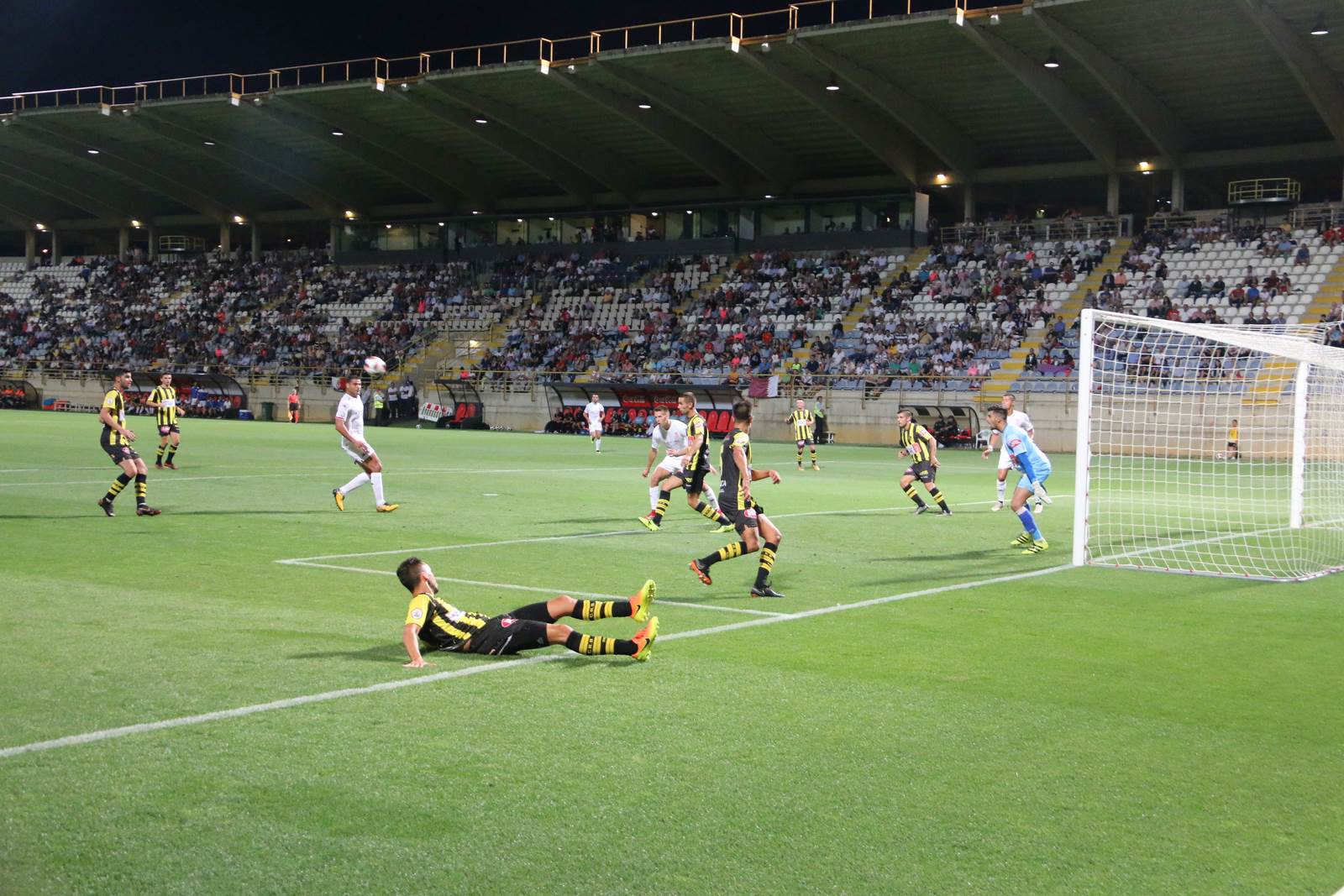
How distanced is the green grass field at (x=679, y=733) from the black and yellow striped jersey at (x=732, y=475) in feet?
2.72

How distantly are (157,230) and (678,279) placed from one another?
36827 millimetres

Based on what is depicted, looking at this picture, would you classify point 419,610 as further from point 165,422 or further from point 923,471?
point 165,422

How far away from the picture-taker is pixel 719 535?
16203 millimetres

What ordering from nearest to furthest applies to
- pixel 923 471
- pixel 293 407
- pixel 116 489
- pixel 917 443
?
pixel 116 489 < pixel 923 471 < pixel 917 443 < pixel 293 407

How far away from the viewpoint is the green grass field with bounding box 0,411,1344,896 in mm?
4727

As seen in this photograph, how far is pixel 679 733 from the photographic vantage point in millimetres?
6473

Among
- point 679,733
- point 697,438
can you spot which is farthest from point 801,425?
point 679,733

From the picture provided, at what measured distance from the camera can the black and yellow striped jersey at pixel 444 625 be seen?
319 inches

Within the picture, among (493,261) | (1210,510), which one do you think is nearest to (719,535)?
(1210,510)

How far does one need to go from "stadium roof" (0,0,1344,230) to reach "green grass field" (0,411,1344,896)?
104 ft

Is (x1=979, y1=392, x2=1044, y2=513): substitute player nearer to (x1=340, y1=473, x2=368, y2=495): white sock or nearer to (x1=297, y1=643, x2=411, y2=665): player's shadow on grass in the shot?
(x1=340, y1=473, x2=368, y2=495): white sock

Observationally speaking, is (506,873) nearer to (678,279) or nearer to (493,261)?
(678,279)

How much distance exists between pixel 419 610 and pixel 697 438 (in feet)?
26.3

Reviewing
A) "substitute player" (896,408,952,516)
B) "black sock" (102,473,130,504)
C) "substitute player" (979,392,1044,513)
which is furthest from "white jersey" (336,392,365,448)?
"substitute player" (979,392,1044,513)
